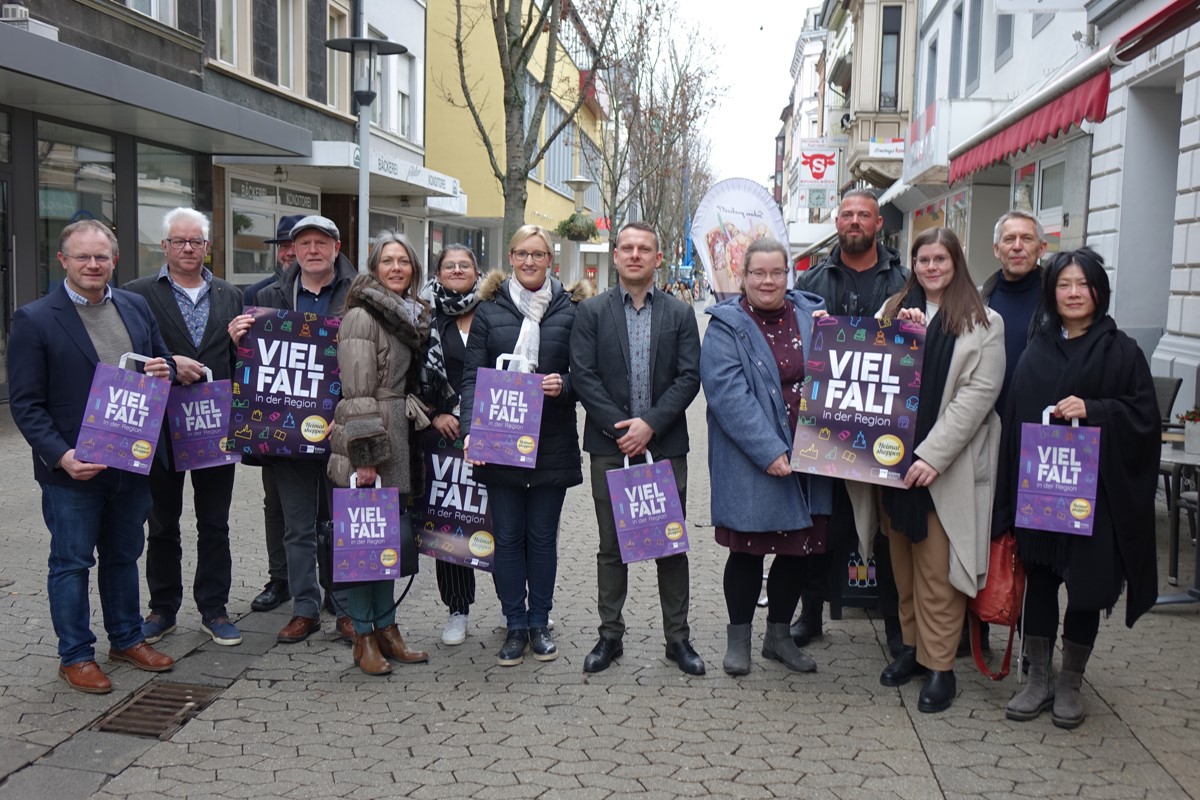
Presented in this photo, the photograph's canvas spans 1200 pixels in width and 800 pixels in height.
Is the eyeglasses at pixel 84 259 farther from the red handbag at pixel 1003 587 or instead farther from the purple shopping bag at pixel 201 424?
the red handbag at pixel 1003 587

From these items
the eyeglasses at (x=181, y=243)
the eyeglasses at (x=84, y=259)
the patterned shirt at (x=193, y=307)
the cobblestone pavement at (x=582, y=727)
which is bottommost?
the cobblestone pavement at (x=582, y=727)

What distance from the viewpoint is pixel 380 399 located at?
16.9 feet

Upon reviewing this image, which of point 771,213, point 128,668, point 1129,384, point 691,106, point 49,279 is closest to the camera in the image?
point 1129,384

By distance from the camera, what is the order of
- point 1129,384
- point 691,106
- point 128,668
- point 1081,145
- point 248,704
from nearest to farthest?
point 1129,384 → point 248,704 → point 128,668 → point 1081,145 → point 691,106

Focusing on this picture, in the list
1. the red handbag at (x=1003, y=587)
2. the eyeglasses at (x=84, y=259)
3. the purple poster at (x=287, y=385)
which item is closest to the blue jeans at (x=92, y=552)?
the purple poster at (x=287, y=385)

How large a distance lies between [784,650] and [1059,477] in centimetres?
158

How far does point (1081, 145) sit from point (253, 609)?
33.9 ft

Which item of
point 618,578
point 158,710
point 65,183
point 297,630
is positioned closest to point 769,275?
point 618,578

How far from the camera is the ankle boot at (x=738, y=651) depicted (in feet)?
17.0

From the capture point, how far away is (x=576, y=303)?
5.47 m

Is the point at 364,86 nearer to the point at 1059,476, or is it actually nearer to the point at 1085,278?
the point at 1085,278

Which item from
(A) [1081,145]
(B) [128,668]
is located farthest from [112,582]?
(A) [1081,145]

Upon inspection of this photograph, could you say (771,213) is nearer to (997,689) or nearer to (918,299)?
(918,299)

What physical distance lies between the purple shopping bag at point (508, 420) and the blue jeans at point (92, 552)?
1609 mm
